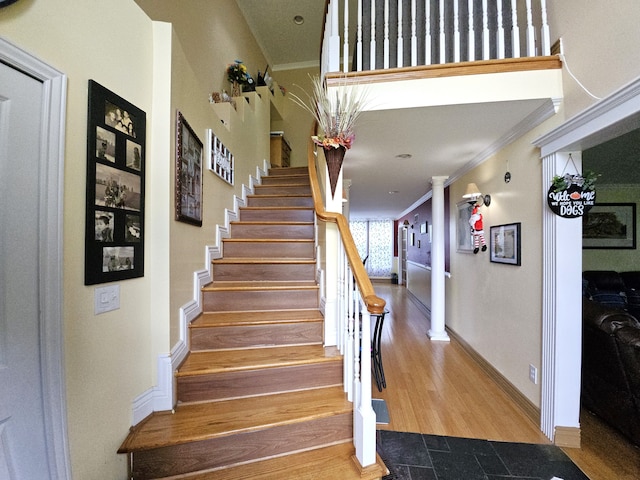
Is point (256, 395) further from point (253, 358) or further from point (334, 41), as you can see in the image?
point (334, 41)

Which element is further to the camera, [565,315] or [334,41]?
[334,41]

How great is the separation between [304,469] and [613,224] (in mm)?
6186

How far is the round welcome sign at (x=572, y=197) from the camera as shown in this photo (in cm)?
174

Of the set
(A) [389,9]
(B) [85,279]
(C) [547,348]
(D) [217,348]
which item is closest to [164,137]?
(B) [85,279]

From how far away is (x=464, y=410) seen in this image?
87.8 inches

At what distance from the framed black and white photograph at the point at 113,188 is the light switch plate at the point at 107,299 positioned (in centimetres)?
4

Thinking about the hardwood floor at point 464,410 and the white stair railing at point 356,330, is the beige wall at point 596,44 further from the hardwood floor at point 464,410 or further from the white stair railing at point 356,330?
the hardwood floor at point 464,410

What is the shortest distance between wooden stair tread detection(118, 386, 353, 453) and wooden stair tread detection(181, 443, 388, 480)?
0.61 ft

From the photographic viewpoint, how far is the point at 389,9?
223 centimetres

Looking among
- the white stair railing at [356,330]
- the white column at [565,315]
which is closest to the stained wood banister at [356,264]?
the white stair railing at [356,330]

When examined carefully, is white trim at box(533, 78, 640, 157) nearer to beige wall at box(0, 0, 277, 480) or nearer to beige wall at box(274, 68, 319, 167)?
beige wall at box(0, 0, 277, 480)

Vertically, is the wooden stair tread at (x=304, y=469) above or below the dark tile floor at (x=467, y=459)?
above

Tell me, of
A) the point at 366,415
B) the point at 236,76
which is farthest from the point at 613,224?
the point at 236,76

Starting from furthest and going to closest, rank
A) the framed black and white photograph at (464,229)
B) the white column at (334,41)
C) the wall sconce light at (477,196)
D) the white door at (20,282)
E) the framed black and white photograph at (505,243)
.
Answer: the framed black and white photograph at (464,229)
the wall sconce light at (477,196)
the framed black and white photograph at (505,243)
the white column at (334,41)
the white door at (20,282)
